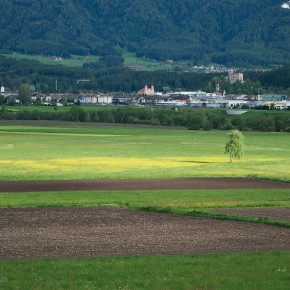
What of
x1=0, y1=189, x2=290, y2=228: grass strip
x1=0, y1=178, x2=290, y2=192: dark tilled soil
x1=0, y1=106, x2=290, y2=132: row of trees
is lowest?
x1=0, y1=106, x2=290, y2=132: row of trees

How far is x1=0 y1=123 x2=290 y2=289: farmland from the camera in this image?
25.0m

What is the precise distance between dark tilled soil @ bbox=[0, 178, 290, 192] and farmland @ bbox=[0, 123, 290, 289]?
182 centimetres

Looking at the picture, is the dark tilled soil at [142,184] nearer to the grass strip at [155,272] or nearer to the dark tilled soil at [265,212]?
the dark tilled soil at [265,212]

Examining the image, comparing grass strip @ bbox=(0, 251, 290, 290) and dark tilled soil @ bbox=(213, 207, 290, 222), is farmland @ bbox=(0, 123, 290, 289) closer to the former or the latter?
grass strip @ bbox=(0, 251, 290, 290)

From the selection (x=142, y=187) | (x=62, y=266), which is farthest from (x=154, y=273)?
(x=142, y=187)

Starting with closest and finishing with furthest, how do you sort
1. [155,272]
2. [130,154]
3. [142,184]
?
[155,272] → [142,184] → [130,154]

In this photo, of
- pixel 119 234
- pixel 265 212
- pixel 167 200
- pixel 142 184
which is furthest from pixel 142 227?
pixel 142 184

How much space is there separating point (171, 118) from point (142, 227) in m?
101

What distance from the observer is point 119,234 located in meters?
32.8

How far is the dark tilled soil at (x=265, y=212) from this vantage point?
38216 millimetres

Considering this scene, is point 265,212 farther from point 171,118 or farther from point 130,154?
point 171,118

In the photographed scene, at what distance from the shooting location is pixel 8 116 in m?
139

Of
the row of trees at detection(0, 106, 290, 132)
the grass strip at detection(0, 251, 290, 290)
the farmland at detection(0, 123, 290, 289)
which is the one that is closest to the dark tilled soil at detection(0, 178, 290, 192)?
the farmland at detection(0, 123, 290, 289)

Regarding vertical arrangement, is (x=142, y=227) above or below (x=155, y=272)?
below
